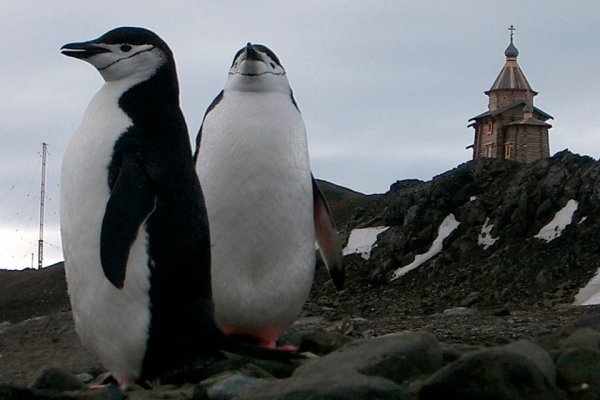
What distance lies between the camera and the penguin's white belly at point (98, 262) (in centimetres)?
504

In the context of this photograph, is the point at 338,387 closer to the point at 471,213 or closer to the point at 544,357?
the point at 544,357

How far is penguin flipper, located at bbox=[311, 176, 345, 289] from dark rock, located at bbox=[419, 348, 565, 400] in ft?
9.11

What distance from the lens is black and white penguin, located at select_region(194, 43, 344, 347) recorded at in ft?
19.8

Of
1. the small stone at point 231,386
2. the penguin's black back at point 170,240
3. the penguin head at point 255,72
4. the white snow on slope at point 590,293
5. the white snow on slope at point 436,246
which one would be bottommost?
the small stone at point 231,386

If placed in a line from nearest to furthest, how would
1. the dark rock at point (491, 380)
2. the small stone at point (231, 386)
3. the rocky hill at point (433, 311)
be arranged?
the dark rock at point (491, 380) < the rocky hill at point (433, 311) < the small stone at point (231, 386)

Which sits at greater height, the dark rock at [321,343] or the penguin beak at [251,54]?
the penguin beak at [251,54]

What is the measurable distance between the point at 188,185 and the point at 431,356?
156 cm

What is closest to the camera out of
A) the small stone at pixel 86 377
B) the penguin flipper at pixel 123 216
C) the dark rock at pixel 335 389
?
the dark rock at pixel 335 389

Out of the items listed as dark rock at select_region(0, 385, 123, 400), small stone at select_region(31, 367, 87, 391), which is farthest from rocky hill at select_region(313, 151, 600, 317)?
dark rock at select_region(0, 385, 123, 400)

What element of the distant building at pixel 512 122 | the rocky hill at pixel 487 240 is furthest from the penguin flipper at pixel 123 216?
the distant building at pixel 512 122

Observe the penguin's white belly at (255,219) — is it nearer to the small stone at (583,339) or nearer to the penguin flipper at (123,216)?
the penguin flipper at (123,216)

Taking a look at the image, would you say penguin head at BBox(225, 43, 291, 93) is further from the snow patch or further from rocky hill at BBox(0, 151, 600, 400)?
the snow patch

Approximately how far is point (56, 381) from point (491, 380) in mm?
2505

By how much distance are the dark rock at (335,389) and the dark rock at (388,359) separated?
0.19m
